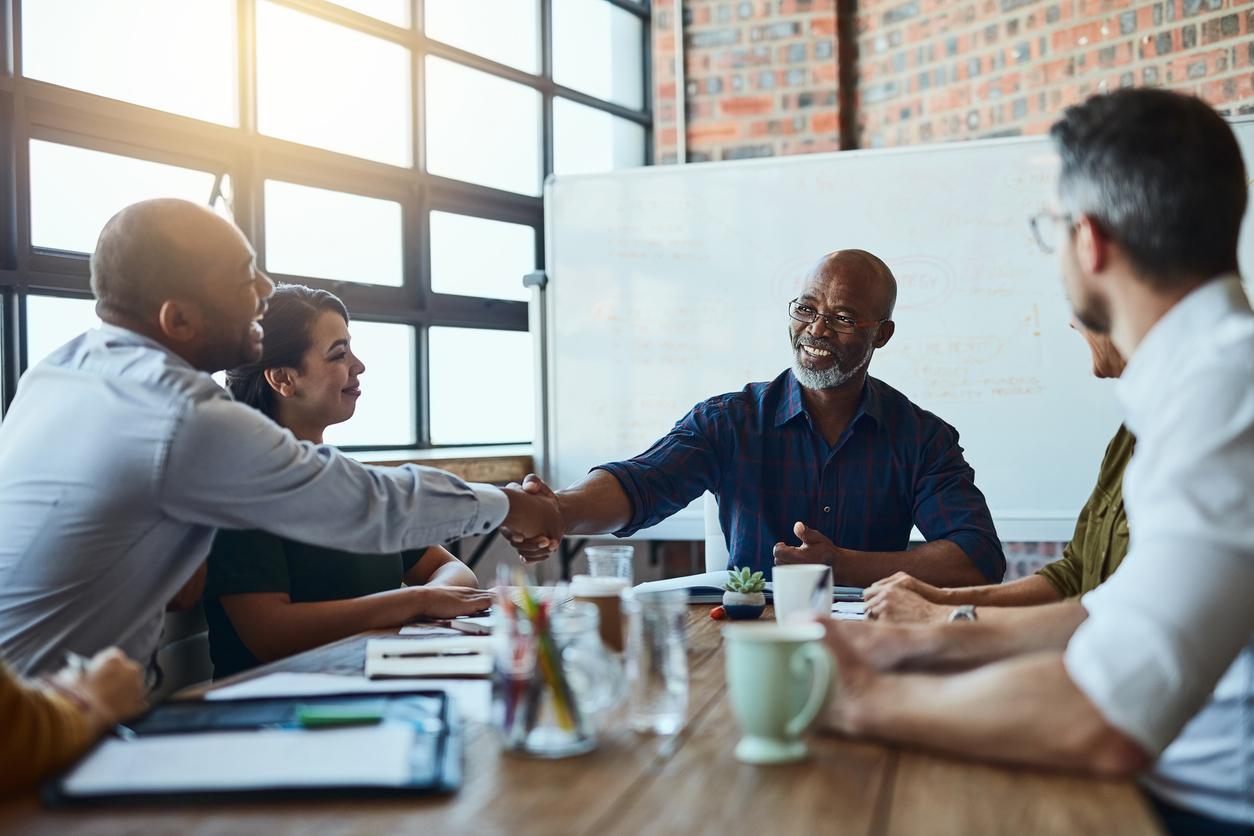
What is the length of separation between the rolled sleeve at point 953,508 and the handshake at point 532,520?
76cm

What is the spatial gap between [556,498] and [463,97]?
2.48 m

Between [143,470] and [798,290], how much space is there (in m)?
2.66

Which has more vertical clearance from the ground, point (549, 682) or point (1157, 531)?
point (1157, 531)

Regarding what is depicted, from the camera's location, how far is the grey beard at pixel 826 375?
2477 millimetres

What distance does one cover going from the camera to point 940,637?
1.23 meters

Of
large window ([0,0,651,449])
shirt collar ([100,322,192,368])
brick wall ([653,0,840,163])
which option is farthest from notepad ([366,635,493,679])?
brick wall ([653,0,840,163])

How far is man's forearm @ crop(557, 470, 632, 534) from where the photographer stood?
229 centimetres

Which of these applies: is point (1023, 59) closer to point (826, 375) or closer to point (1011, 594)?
point (826, 375)

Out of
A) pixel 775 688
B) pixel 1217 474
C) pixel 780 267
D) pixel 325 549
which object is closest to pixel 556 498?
pixel 325 549

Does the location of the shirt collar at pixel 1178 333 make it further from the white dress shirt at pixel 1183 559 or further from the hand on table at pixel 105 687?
the hand on table at pixel 105 687

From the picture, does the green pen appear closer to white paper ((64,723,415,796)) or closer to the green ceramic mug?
white paper ((64,723,415,796))

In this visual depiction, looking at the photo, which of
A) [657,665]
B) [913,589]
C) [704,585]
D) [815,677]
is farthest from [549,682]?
[704,585]

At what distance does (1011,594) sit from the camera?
1869 millimetres

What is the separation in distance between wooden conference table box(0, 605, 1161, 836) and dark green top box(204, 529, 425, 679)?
0.88 m
